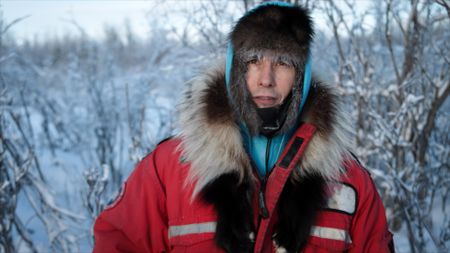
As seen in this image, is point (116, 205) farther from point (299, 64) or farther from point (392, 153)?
point (392, 153)

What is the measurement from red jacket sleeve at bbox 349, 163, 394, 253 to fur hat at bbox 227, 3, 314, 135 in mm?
437

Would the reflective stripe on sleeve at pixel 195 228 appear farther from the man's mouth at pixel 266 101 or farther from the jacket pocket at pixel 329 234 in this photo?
the man's mouth at pixel 266 101

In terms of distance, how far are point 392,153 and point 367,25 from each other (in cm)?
149

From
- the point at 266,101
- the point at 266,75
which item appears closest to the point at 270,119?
the point at 266,101

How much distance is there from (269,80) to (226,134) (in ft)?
0.98

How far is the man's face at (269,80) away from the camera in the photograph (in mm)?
1565

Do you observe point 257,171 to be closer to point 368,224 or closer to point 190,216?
point 190,216

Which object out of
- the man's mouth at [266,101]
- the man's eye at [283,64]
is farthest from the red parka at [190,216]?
the man's eye at [283,64]

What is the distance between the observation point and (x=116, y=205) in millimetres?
1545

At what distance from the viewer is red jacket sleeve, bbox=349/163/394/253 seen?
5.09 feet

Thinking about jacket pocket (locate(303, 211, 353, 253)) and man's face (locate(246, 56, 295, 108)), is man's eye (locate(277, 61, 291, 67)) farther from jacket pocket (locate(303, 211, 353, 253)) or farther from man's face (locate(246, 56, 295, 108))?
jacket pocket (locate(303, 211, 353, 253))

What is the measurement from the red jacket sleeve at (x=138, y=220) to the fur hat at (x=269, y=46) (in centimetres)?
49

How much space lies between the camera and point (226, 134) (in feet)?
4.98

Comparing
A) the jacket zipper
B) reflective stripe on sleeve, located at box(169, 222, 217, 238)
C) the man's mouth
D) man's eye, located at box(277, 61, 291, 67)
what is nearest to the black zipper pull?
the jacket zipper
